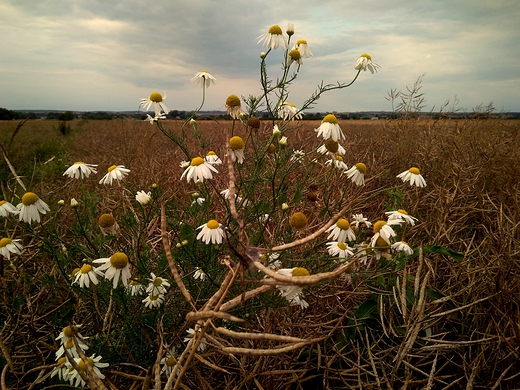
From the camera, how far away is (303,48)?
198 cm

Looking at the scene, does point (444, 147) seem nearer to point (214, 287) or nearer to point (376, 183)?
point (376, 183)

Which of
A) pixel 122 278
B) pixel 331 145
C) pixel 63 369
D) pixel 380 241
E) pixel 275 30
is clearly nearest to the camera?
pixel 63 369

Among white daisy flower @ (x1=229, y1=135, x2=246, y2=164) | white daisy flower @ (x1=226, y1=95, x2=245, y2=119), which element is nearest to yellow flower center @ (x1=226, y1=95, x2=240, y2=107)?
white daisy flower @ (x1=226, y1=95, x2=245, y2=119)

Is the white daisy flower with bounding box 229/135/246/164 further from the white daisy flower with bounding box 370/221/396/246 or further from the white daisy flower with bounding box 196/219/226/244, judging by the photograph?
the white daisy flower with bounding box 370/221/396/246

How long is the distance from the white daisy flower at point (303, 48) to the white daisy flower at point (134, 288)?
152 centimetres

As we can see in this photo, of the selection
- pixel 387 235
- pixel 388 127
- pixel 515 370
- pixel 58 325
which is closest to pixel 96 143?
pixel 388 127

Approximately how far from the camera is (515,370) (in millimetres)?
1077

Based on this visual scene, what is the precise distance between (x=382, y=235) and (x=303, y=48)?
4.08ft

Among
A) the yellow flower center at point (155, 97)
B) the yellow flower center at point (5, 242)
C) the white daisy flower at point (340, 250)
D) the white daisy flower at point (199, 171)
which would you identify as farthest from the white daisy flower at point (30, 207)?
the white daisy flower at point (340, 250)

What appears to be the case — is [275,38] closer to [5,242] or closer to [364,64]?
[364,64]

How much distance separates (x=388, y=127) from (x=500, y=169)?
66.6 inches

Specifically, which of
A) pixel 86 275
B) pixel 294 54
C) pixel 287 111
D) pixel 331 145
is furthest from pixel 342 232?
pixel 86 275

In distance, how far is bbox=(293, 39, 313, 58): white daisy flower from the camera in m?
1.95

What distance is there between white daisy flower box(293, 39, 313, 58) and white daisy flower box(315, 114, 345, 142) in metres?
0.48
